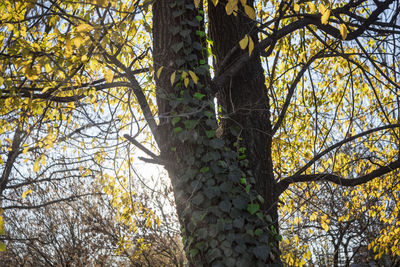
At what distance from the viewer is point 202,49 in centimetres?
308

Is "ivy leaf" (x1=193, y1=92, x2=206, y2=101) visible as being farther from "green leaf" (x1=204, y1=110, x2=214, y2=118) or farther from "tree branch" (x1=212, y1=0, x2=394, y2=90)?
"tree branch" (x1=212, y1=0, x2=394, y2=90)

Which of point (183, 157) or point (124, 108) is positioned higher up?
point (124, 108)

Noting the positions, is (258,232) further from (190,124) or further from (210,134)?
(190,124)

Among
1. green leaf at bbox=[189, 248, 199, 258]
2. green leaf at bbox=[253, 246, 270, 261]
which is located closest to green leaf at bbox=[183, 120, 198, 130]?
green leaf at bbox=[189, 248, 199, 258]

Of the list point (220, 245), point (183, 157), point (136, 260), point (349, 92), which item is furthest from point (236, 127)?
point (136, 260)

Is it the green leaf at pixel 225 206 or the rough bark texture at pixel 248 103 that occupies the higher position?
the rough bark texture at pixel 248 103

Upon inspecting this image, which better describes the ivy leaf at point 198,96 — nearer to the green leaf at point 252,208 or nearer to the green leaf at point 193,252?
the green leaf at point 252,208

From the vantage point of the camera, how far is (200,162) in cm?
278

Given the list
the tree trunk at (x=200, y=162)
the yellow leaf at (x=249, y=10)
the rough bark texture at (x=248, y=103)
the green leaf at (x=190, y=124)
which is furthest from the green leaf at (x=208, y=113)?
the yellow leaf at (x=249, y=10)

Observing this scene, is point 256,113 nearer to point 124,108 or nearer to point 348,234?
point 124,108

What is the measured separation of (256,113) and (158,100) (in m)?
0.91

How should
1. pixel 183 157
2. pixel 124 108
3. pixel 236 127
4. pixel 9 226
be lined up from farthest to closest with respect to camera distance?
pixel 9 226, pixel 124 108, pixel 236 127, pixel 183 157

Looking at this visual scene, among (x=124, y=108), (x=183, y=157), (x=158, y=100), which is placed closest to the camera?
(x=183, y=157)

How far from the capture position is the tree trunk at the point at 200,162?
2668mm
